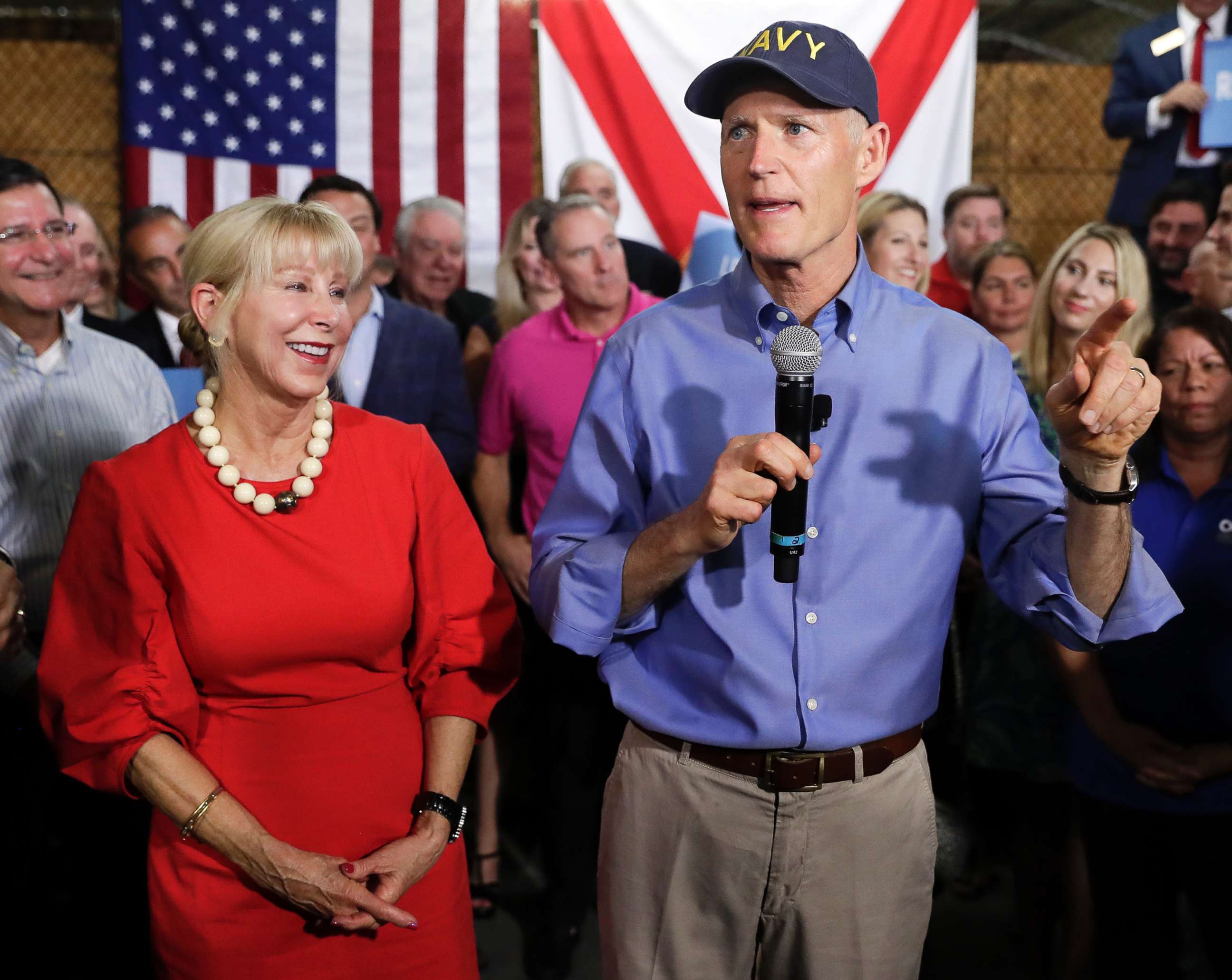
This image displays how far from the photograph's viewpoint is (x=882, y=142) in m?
1.76

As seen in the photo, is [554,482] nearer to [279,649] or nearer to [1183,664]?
[279,649]

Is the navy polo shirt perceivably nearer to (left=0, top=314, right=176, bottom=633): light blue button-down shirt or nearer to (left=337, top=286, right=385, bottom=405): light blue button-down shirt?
(left=337, top=286, right=385, bottom=405): light blue button-down shirt

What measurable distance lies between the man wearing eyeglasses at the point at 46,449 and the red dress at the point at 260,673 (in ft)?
3.18

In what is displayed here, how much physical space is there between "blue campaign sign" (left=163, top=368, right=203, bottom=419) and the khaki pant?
2144mm

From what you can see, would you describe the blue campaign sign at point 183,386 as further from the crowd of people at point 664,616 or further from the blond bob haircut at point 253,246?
the blond bob haircut at point 253,246

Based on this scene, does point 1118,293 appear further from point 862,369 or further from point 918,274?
point 862,369

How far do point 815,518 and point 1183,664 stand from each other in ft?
4.17

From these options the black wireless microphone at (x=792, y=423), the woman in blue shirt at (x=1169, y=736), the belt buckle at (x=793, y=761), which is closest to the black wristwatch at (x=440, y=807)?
the belt buckle at (x=793, y=761)

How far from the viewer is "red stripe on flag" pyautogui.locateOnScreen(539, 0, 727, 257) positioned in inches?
223

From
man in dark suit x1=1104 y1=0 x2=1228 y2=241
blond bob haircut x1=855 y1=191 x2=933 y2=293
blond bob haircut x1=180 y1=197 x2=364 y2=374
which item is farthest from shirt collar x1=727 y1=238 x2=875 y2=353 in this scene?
man in dark suit x1=1104 y1=0 x2=1228 y2=241

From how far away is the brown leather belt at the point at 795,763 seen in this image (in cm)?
166

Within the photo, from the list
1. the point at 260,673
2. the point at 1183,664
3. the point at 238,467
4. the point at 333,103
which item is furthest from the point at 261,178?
the point at 1183,664

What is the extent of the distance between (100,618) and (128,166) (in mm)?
4297

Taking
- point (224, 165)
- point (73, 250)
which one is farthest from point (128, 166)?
point (73, 250)
